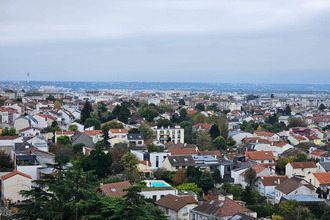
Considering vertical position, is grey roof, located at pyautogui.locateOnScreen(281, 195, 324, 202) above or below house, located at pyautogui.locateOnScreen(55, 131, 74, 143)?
below

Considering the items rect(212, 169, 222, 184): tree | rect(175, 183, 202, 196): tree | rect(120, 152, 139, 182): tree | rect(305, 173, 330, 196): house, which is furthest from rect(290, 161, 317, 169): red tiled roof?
A: rect(120, 152, 139, 182): tree

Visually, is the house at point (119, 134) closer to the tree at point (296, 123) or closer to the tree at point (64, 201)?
the tree at point (64, 201)

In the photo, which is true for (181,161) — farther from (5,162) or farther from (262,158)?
(5,162)

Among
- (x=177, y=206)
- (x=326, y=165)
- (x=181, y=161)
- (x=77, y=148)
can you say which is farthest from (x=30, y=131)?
(x=326, y=165)

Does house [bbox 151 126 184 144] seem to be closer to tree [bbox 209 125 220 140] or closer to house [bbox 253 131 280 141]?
tree [bbox 209 125 220 140]

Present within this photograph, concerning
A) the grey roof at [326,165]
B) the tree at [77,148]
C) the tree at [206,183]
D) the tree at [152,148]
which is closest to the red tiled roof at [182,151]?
the tree at [152,148]

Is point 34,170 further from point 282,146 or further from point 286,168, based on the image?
point 282,146
